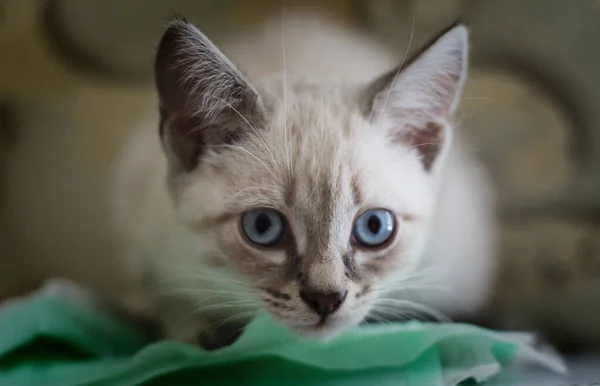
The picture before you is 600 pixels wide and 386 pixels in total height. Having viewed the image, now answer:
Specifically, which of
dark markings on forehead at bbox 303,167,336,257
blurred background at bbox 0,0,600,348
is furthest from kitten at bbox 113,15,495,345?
blurred background at bbox 0,0,600,348

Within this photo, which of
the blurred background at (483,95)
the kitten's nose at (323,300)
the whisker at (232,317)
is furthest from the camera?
the blurred background at (483,95)

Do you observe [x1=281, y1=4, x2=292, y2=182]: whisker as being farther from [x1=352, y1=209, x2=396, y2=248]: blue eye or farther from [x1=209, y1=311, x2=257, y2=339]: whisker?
[x1=209, y1=311, x2=257, y2=339]: whisker

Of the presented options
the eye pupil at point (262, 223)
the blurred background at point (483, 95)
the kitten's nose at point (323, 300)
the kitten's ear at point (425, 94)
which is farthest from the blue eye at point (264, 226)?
the blurred background at point (483, 95)

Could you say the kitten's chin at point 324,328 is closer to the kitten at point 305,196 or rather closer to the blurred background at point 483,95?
the kitten at point 305,196

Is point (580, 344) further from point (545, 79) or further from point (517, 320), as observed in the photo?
point (545, 79)

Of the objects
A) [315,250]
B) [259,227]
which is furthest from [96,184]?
[315,250]

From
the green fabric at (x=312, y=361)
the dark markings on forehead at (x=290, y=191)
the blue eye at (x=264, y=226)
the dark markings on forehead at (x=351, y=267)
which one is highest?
the dark markings on forehead at (x=290, y=191)

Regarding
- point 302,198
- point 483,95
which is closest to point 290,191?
point 302,198
